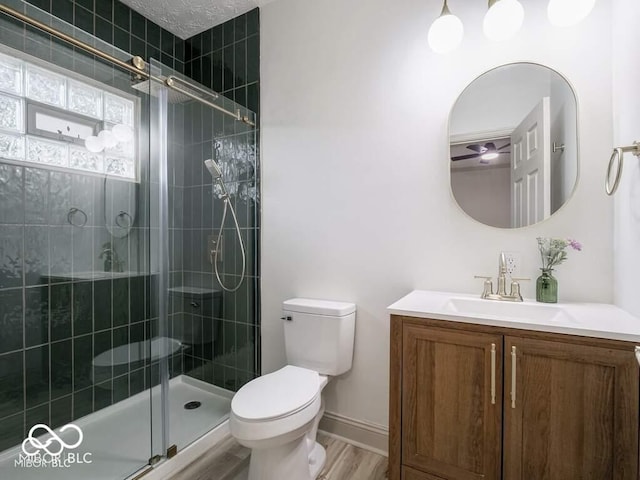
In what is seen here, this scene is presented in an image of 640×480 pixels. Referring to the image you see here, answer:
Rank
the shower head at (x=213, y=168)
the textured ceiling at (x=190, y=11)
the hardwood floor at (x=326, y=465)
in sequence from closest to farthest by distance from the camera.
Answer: the hardwood floor at (x=326, y=465)
the shower head at (x=213, y=168)
the textured ceiling at (x=190, y=11)

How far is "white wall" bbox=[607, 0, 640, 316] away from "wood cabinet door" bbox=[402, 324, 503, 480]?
0.56 metres

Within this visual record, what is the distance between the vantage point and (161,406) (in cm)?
165

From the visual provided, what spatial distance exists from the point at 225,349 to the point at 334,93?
1.77 metres

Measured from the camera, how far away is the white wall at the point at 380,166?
1.39 m

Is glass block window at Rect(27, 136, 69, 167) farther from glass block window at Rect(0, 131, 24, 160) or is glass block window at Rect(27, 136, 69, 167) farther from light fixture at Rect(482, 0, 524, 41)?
light fixture at Rect(482, 0, 524, 41)

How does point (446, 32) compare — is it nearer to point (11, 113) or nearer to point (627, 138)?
point (627, 138)

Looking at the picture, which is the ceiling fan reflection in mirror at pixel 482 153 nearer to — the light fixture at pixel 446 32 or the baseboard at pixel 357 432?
the light fixture at pixel 446 32

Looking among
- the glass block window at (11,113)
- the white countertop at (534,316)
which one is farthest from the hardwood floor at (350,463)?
the glass block window at (11,113)

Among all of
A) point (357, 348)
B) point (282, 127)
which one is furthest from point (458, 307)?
point (282, 127)

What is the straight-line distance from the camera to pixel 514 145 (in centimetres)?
152

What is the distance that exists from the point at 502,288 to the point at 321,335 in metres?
0.92

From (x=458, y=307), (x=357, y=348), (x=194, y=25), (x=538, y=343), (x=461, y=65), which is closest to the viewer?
(x=538, y=343)

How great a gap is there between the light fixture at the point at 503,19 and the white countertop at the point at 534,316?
3.81 feet

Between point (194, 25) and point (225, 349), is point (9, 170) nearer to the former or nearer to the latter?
point (225, 349)
